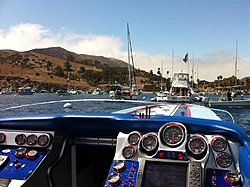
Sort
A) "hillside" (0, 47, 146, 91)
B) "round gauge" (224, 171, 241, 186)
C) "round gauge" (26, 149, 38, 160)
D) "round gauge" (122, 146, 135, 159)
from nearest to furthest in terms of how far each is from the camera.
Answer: "round gauge" (224, 171, 241, 186)
"round gauge" (122, 146, 135, 159)
"round gauge" (26, 149, 38, 160)
"hillside" (0, 47, 146, 91)

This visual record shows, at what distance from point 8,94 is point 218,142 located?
93.2m

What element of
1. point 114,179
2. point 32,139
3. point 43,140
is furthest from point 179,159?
point 32,139

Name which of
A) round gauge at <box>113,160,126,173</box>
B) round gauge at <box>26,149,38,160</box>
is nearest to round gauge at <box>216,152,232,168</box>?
round gauge at <box>113,160,126,173</box>

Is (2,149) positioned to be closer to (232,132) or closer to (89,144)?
(89,144)

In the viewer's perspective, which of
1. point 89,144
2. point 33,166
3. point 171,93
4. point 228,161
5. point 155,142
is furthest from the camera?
point 171,93

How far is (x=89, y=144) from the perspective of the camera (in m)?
4.35

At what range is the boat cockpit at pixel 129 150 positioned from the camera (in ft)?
10.4

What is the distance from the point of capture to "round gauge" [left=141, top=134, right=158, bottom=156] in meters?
3.46

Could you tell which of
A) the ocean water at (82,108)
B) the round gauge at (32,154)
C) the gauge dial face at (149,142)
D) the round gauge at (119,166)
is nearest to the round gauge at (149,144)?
the gauge dial face at (149,142)

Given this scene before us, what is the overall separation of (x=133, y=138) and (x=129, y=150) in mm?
177

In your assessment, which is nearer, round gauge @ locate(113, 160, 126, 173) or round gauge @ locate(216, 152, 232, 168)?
round gauge @ locate(216, 152, 232, 168)

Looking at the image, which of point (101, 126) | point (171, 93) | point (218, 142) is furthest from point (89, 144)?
point (171, 93)

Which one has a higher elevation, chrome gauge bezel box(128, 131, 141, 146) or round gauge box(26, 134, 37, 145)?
chrome gauge bezel box(128, 131, 141, 146)

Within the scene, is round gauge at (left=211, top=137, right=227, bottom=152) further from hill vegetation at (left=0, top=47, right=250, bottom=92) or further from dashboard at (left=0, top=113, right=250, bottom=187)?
hill vegetation at (left=0, top=47, right=250, bottom=92)
